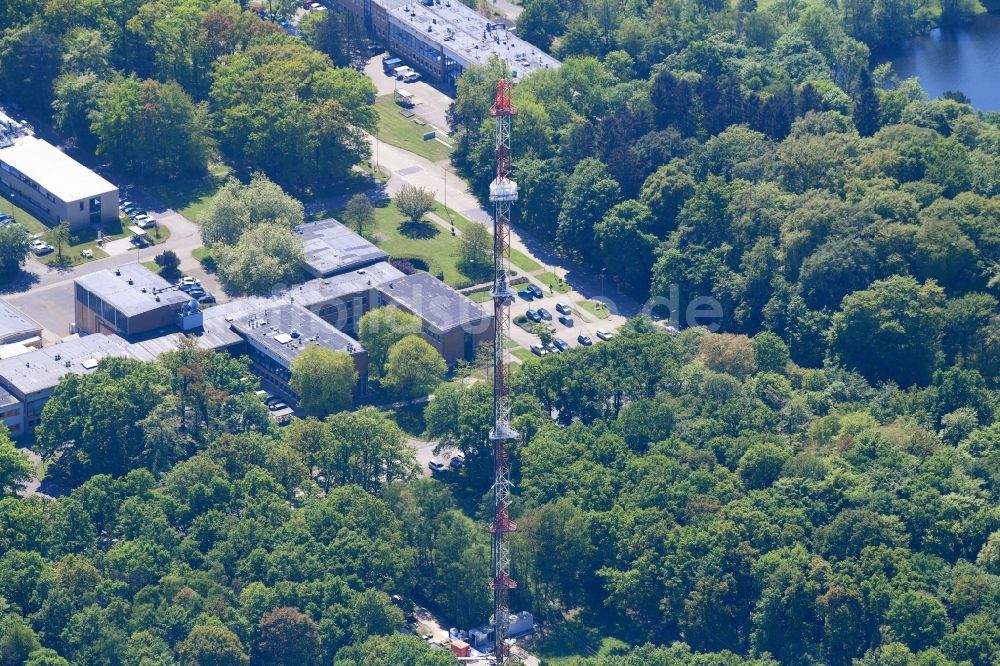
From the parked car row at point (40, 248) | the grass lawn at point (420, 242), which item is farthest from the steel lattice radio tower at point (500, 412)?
the parked car row at point (40, 248)

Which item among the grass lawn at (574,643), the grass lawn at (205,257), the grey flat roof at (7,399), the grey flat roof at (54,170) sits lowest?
the grass lawn at (574,643)

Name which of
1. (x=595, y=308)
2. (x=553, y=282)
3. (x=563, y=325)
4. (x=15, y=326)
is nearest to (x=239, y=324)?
(x=15, y=326)

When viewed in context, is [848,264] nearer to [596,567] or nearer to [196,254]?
[596,567]

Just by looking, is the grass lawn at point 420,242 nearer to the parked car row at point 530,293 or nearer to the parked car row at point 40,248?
the parked car row at point 530,293

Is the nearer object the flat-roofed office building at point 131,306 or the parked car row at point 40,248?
the flat-roofed office building at point 131,306

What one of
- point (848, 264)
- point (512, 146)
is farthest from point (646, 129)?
point (848, 264)

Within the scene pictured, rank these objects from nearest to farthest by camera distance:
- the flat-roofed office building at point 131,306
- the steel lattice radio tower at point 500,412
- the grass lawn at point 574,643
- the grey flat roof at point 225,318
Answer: the steel lattice radio tower at point 500,412 < the grass lawn at point 574,643 < the grey flat roof at point 225,318 < the flat-roofed office building at point 131,306

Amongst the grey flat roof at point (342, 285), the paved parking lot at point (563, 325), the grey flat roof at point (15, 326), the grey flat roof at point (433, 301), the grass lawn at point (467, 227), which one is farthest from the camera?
the grass lawn at point (467, 227)

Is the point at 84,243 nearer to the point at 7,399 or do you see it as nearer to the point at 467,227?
the point at 7,399
